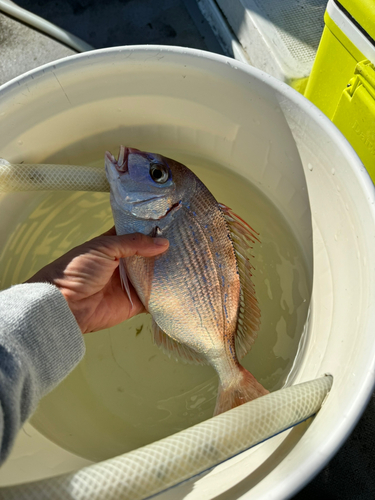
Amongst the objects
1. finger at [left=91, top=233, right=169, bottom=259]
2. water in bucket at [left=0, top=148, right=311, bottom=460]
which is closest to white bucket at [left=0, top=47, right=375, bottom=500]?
water in bucket at [left=0, top=148, right=311, bottom=460]

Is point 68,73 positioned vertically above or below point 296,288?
above

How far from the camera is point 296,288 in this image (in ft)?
3.95

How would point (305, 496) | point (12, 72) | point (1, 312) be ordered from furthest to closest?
1. point (12, 72)
2. point (305, 496)
3. point (1, 312)

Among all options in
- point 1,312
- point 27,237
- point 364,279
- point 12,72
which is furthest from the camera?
point 12,72

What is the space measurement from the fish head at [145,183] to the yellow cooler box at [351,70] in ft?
1.69

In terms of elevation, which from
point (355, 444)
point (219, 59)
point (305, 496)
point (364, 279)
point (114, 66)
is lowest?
point (305, 496)

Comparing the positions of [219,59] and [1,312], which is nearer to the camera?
[1,312]

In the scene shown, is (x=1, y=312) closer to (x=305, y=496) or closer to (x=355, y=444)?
(x=305, y=496)

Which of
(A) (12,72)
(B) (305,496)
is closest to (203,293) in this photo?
(B) (305,496)

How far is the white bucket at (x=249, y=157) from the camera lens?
726mm

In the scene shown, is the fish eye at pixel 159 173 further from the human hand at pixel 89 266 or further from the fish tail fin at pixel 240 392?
the fish tail fin at pixel 240 392

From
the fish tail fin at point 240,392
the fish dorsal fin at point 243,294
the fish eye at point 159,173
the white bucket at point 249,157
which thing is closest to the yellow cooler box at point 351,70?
the white bucket at point 249,157

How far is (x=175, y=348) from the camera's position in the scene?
1099mm

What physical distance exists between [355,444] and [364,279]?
686mm
